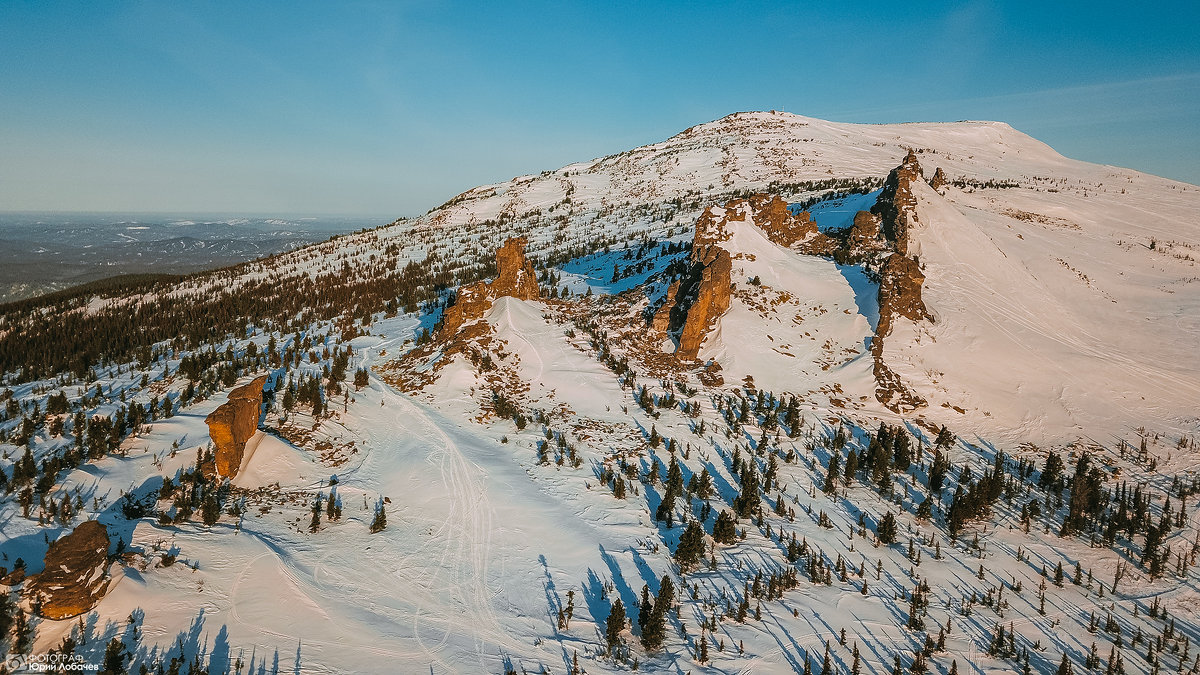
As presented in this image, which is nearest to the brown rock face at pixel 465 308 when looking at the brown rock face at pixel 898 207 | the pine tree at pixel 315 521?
the pine tree at pixel 315 521

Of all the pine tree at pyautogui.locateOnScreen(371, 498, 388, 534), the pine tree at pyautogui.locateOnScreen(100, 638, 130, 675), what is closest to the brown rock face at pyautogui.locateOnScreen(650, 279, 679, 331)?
the pine tree at pyautogui.locateOnScreen(371, 498, 388, 534)

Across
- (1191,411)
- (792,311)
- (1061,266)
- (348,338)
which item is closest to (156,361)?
(348,338)

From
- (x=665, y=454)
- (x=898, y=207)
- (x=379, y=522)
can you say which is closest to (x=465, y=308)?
(x=665, y=454)

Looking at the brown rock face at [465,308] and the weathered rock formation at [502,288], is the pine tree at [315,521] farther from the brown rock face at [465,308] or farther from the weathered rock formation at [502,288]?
the weathered rock formation at [502,288]

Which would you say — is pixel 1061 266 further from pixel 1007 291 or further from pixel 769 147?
pixel 769 147

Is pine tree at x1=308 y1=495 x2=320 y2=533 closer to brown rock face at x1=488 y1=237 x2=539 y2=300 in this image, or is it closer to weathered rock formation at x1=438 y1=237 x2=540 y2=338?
weathered rock formation at x1=438 y1=237 x2=540 y2=338

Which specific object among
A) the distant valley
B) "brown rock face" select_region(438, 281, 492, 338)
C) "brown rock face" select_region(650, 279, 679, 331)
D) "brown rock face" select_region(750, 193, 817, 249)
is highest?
"brown rock face" select_region(750, 193, 817, 249)

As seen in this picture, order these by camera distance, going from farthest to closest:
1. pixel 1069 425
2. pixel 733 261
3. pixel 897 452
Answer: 1. pixel 733 261
2. pixel 1069 425
3. pixel 897 452
